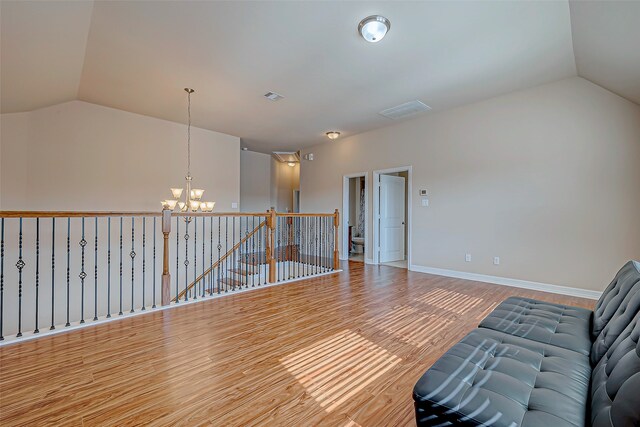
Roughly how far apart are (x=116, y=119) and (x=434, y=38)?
519cm

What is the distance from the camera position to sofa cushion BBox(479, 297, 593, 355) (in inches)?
65.2

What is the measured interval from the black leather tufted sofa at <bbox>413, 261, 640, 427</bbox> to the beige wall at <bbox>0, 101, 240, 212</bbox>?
5591 mm

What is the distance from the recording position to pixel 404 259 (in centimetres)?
686

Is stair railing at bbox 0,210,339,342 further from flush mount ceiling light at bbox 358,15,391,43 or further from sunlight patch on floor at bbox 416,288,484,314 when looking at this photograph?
flush mount ceiling light at bbox 358,15,391,43

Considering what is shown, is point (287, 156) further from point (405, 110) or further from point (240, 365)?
point (240, 365)

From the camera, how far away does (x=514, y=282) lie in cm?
430

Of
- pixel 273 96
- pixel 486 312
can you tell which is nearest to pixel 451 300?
pixel 486 312

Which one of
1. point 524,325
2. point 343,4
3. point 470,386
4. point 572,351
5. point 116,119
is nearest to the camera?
point 470,386

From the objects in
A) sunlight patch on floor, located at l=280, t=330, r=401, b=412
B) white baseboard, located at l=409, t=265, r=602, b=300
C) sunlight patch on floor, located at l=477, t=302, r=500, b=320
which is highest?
white baseboard, located at l=409, t=265, r=602, b=300

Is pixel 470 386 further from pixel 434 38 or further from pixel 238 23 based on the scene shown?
pixel 238 23

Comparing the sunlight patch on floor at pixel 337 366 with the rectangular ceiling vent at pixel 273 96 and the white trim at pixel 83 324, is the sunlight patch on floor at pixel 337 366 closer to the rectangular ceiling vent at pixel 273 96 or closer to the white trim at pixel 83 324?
the white trim at pixel 83 324

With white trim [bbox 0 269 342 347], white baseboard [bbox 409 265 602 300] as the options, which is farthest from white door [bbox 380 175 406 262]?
white trim [bbox 0 269 342 347]

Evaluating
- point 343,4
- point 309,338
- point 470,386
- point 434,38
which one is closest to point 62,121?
point 343,4

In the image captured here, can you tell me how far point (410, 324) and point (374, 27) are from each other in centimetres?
296
